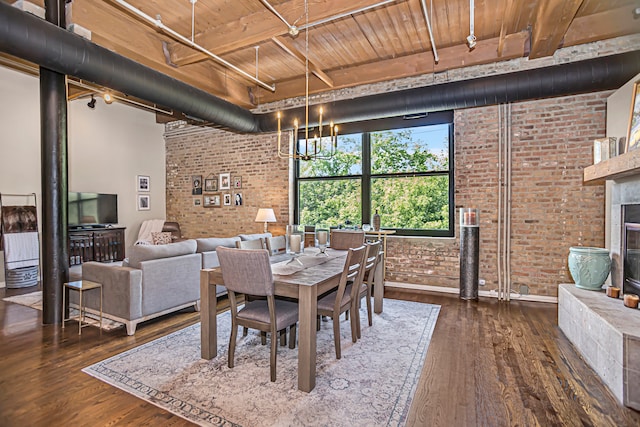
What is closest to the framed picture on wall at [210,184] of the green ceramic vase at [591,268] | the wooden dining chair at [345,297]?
the wooden dining chair at [345,297]

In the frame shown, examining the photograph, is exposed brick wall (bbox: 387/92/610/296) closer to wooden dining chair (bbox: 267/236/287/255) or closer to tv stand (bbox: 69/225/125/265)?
wooden dining chair (bbox: 267/236/287/255)

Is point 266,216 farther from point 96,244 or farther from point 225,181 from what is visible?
point 96,244

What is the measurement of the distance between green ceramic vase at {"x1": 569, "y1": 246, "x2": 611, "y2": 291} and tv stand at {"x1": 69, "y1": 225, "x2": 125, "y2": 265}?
7448mm

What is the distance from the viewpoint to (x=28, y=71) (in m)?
5.21

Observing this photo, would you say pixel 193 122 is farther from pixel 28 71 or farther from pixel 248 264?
pixel 248 264

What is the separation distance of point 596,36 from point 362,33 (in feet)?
9.57

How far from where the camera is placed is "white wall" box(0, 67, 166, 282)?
211 inches

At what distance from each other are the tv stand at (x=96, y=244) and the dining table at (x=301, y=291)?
15.0 feet

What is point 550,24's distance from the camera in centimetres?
341

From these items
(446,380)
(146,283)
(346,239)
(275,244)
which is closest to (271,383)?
(446,380)

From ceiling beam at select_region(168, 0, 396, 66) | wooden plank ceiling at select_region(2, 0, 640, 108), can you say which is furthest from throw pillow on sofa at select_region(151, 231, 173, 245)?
ceiling beam at select_region(168, 0, 396, 66)

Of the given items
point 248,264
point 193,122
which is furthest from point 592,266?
point 193,122

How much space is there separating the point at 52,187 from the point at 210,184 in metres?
3.88

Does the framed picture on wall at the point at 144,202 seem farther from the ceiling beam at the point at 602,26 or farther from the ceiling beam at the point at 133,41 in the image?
the ceiling beam at the point at 602,26
